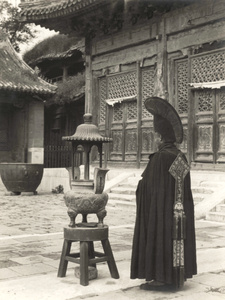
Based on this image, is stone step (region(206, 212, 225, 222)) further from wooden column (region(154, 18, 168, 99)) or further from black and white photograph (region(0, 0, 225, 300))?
wooden column (region(154, 18, 168, 99))

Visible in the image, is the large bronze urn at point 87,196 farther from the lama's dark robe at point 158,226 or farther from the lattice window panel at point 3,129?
the lattice window panel at point 3,129

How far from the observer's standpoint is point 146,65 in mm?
13133

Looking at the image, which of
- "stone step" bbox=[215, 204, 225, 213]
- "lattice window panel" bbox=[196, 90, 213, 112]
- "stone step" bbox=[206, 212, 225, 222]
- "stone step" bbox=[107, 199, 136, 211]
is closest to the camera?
"stone step" bbox=[206, 212, 225, 222]

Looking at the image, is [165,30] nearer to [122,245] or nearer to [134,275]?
[122,245]

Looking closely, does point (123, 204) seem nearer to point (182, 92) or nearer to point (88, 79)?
point (182, 92)

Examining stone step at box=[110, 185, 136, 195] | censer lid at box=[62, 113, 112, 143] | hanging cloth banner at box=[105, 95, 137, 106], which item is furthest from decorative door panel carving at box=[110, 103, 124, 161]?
censer lid at box=[62, 113, 112, 143]

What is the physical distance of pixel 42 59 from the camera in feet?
73.7

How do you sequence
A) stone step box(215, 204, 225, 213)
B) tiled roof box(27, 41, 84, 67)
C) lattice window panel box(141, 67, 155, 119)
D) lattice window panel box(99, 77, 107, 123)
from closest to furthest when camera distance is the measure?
stone step box(215, 204, 225, 213) → lattice window panel box(141, 67, 155, 119) → lattice window panel box(99, 77, 107, 123) → tiled roof box(27, 41, 84, 67)

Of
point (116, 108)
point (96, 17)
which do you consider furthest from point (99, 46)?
point (116, 108)

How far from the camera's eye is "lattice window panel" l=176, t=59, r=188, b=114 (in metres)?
12.0

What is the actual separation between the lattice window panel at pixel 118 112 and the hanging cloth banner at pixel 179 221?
992 centimetres

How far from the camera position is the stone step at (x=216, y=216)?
27.5ft

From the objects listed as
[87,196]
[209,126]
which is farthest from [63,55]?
[87,196]

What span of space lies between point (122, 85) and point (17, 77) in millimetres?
5913
